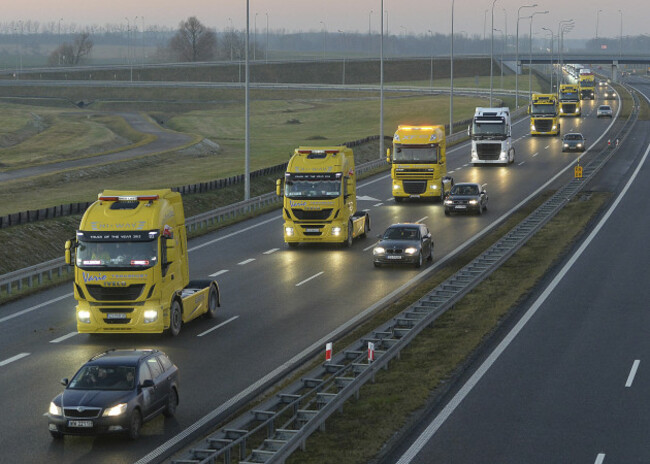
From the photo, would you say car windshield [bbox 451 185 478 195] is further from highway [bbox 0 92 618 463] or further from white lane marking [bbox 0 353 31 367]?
white lane marking [bbox 0 353 31 367]

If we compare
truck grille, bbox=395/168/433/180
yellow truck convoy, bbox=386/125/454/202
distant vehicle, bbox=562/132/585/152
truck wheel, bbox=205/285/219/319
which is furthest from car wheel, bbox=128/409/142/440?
distant vehicle, bbox=562/132/585/152

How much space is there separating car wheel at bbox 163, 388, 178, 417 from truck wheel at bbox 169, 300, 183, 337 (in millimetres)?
6761

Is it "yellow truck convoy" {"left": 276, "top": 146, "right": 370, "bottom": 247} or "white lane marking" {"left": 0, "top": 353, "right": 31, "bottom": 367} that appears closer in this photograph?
"white lane marking" {"left": 0, "top": 353, "right": 31, "bottom": 367}

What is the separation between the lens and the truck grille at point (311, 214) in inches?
1666

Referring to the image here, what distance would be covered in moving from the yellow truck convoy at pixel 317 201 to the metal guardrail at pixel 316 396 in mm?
8355

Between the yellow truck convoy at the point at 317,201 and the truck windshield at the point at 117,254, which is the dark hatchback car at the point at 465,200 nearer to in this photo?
the yellow truck convoy at the point at 317,201

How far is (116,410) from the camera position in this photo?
62.1 feet

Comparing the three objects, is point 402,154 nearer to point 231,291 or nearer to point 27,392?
point 231,291

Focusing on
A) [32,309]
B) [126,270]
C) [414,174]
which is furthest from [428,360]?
[414,174]

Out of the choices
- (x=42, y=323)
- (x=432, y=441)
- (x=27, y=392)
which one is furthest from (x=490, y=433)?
(x=42, y=323)

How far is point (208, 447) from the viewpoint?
707 inches

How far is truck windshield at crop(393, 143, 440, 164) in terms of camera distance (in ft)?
183

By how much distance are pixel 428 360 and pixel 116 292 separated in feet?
26.8

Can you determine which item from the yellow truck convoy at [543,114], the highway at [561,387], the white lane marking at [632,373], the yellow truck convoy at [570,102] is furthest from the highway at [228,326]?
the yellow truck convoy at [570,102]
